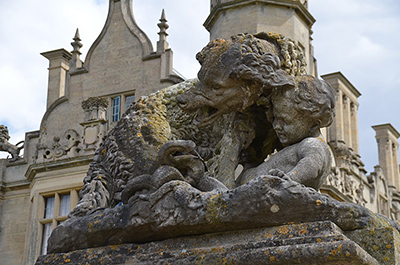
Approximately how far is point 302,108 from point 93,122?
15.9 m

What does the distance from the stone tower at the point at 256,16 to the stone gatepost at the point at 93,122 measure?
17.9ft

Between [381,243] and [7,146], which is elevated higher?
[7,146]

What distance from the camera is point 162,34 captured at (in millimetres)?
20094

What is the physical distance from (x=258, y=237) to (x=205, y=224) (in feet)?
0.76

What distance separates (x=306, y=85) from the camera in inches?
152

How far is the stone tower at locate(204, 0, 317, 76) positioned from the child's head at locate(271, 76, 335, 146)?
411 inches

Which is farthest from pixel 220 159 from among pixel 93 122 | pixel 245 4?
pixel 93 122

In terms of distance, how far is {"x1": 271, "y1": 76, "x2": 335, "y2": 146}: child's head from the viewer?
3.84 m

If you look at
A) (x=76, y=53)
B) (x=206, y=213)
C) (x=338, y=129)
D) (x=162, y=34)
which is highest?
(x=162, y=34)

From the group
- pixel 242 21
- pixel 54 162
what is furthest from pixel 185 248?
pixel 54 162

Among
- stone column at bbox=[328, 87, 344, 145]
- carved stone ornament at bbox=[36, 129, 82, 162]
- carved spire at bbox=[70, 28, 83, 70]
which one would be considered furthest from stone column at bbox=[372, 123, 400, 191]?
carved stone ornament at bbox=[36, 129, 82, 162]

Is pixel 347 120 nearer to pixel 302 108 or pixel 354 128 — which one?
pixel 354 128

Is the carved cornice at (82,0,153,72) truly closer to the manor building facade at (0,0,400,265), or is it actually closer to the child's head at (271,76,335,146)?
the manor building facade at (0,0,400,265)

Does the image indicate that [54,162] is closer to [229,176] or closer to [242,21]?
[242,21]
